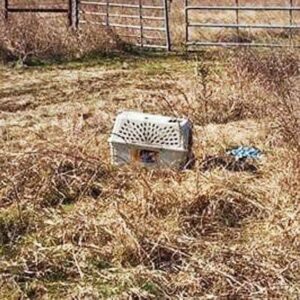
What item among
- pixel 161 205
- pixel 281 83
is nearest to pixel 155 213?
pixel 161 205

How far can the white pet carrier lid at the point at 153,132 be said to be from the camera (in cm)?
487

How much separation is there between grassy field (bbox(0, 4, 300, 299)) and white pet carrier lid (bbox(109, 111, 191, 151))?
177 millimetres

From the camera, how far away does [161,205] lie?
4281 millimetres

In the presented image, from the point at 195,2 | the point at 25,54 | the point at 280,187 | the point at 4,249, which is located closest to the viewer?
the point at 4,249

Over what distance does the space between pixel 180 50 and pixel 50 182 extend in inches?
286

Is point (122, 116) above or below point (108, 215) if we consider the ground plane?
above

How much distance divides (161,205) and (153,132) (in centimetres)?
76

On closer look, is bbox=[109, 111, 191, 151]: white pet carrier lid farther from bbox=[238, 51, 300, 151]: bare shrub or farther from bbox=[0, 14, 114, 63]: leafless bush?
bbox=[0, 14, 114, 63]: leafless bush

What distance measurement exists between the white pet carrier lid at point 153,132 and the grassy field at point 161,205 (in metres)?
0.18

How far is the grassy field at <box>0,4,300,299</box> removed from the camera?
11.6 ft

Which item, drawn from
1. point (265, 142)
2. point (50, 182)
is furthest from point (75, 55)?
point (50, 182)

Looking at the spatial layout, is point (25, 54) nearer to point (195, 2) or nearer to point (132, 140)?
point (132, 140)

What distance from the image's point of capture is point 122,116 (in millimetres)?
5023

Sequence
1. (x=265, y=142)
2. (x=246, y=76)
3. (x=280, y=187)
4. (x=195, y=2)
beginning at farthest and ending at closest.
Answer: (x=195, y=2), (x=246, y=76), (x=265, y=142), (x=280, y=187)
